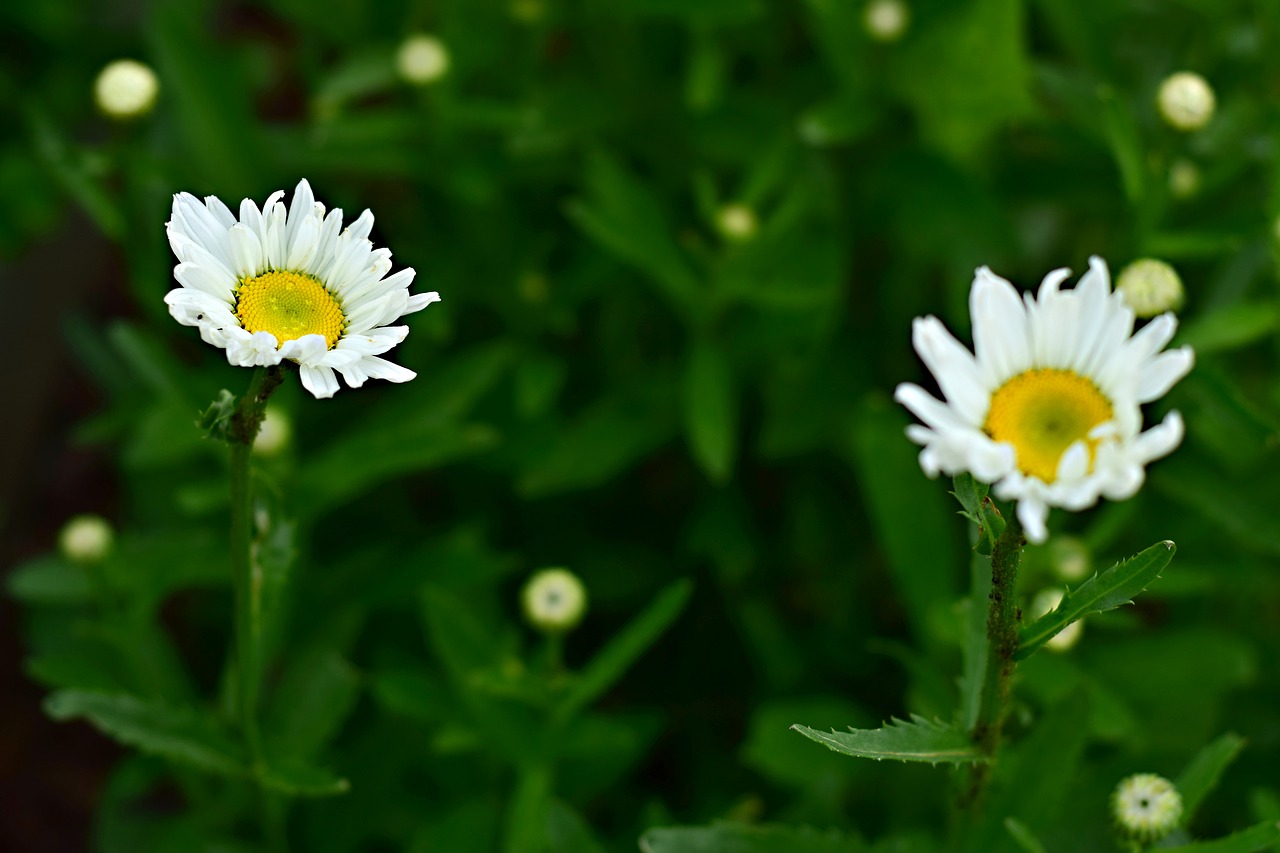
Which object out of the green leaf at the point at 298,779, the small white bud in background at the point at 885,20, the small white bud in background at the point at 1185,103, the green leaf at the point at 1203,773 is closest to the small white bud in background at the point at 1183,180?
the small white bud in background at the point at 1185,103

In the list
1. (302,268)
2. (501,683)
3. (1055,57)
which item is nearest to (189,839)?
(501,683)

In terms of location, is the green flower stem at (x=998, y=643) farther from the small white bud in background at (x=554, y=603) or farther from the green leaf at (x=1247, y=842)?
the small white bud in background at (x=554, y=603)

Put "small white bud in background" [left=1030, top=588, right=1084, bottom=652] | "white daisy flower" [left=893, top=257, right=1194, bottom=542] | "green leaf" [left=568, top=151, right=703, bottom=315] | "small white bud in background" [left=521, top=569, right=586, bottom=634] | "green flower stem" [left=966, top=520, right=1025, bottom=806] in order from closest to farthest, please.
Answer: "white daisy flower" [left=893, top=257, right=1194, bottom=542], "green flower stem" [left=966, top=520, right=1025, bottom=806], "small white bud in background" [left=1030, top=588, right=1084, bottom=652], "small white bud in background" [left=521, top=569, right=586, bottom=634], "green leaf" [left=568, top=151, right=703, bottom=315]

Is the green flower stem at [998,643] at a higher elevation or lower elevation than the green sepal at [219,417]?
lower

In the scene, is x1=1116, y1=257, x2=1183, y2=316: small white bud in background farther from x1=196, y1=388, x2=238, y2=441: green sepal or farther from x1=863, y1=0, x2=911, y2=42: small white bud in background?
x1=196, y1=388, x2=238, y2=441: green sepal

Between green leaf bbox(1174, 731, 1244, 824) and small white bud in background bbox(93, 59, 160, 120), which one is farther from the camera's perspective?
small white bud in background bbox(93, 59, 160, 120)

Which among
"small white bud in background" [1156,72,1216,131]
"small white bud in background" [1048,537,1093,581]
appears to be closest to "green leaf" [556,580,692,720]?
"small white bud in background" [1048,537,1093,581]

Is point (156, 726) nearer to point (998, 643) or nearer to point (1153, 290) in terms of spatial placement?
point (998, 643)

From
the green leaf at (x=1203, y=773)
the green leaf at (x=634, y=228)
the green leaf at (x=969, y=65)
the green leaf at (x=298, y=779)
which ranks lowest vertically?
the green leaf at (x=298, y=779)
